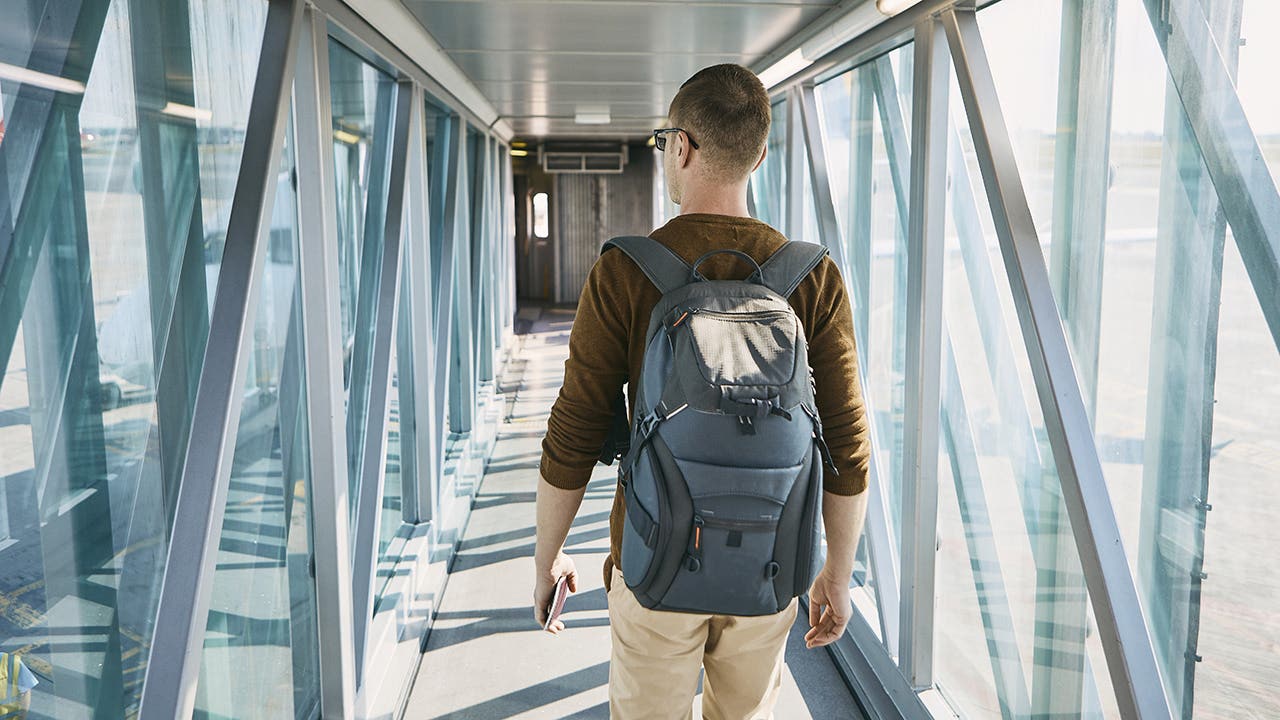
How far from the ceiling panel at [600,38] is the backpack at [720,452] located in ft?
5.66

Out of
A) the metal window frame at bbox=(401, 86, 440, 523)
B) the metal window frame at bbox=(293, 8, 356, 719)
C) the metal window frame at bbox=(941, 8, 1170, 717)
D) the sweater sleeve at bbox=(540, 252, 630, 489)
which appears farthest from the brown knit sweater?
the metal window frame at bbox=(401, 86, 440, 523)

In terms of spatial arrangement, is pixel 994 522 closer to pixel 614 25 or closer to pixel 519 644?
pixel 519 644

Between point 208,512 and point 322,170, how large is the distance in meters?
1.02

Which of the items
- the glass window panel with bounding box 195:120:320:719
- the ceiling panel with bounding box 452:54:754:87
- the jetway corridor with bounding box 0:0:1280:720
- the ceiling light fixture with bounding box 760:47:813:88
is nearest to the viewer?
the jetway corridor with bounding box 0:0:1280:720

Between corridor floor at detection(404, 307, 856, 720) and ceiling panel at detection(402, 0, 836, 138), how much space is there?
229 centimetres

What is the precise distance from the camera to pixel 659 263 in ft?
5.08

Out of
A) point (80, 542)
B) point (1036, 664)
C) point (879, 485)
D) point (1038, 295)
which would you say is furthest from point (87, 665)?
point (879, 485)

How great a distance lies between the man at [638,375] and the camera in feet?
5.22

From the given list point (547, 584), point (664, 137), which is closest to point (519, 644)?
point (547, 584)

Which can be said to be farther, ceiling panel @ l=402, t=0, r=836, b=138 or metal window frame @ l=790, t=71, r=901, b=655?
metal window frame @ l=790, t=71, r=901, b=655

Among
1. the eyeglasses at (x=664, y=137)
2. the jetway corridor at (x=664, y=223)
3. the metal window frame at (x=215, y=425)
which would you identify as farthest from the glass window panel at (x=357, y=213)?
the eyeglasses at (x=664, y=137)

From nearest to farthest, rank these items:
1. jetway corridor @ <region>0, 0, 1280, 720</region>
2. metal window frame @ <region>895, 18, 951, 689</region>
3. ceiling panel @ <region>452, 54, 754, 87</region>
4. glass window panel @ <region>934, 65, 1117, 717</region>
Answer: jetway corridor @ <region>0, 0, 1280, 720</region>, glass window panel @ <region>934, 65, 1117, 717</region>, metal window frame @ <region>895, 18, 951, 689</region>, ceiling panel @ <region>452, 54, 754, 87</region>

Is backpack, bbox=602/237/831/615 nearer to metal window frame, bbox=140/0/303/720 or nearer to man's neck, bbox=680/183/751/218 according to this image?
man's neck, bbox=680/183/751/218

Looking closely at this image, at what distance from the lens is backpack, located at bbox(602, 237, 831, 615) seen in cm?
145
